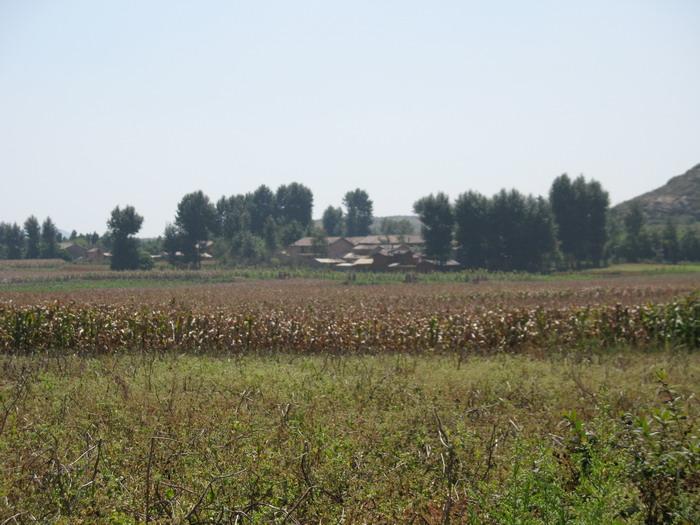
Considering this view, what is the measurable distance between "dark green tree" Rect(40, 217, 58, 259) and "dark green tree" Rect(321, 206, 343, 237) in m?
71.4

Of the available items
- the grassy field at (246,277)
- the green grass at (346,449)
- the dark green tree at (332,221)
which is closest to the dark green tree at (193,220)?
the grassy field at (246,277)

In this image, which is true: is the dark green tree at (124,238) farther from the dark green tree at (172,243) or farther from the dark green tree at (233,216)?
the dark green tree at (233,216)

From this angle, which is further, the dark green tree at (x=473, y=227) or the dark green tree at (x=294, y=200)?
the dark green tree at (x=294, y=200)

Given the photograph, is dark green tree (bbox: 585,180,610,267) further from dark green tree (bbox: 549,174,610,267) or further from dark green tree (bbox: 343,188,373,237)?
dark green tree (bbox: 343,188,373,237)

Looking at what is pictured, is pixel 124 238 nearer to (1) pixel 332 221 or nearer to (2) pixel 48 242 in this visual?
(2) pixel 48 242

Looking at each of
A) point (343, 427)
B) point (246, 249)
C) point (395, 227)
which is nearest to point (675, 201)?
point (395, 227)

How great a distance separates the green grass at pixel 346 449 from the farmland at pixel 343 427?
0.10 feet

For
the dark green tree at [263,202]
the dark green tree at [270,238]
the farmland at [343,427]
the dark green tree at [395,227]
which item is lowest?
the farmland at [343,427]

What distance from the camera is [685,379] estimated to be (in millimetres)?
12148

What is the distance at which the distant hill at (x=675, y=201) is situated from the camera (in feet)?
543

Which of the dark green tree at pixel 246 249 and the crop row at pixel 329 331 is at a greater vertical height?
the dark green tree at pixel 246 249

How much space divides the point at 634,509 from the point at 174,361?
11.3m

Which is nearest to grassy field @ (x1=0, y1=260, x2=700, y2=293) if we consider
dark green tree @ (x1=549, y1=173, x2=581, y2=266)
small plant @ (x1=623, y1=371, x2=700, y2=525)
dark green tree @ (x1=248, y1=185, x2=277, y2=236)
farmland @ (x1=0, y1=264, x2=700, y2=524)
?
dark green tree @ (x1=549, y1=173, x2=581, y2=266)

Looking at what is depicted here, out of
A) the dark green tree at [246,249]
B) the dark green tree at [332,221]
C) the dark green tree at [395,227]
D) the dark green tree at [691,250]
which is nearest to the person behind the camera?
the dark green tree at [691,250]
